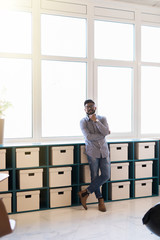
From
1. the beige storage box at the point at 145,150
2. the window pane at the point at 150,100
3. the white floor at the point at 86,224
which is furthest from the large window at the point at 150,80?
the white floor at the point at 86,224

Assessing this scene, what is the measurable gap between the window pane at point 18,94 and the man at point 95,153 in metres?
1.12

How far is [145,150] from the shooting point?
4758 millimetres

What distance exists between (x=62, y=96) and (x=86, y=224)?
2.30 metres

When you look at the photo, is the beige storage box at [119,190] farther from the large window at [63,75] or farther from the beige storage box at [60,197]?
the large window at [63,75]

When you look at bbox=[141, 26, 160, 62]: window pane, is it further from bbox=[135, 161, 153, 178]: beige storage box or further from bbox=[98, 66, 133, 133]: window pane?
bbox=[135, 161, 153, 178]: beige storage box

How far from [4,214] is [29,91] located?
2869 millimetres

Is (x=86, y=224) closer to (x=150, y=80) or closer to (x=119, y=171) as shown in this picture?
(x=119, y=171)

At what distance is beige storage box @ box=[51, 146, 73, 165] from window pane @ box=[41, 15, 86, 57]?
68.0 inches

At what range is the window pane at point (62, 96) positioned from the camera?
Answer: 4.79 metres

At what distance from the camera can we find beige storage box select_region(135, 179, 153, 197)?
4.68 metres

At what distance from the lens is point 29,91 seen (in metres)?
4.69

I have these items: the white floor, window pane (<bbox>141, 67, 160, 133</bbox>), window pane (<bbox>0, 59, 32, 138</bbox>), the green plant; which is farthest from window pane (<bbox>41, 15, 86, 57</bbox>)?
the white floor

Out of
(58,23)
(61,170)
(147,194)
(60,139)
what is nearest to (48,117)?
(60,139)

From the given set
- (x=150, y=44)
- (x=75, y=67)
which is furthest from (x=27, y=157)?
(x=150, y=44)
